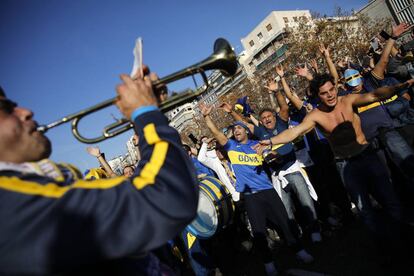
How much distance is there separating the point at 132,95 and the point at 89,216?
67 cm

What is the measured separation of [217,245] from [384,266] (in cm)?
359

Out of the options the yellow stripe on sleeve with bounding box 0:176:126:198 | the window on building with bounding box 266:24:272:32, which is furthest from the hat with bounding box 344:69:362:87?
the window on building with bounding box 266:24:272:32

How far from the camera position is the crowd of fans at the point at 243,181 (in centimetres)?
117

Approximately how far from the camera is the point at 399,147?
459 cm

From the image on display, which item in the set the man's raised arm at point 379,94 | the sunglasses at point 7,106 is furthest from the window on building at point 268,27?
the sunglasses at point 7,106

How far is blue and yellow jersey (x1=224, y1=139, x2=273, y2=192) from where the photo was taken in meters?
5.05

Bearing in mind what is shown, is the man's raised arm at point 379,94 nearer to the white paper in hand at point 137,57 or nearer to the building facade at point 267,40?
the white paper in hand at point 137,57

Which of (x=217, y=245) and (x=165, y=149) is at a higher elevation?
(x=165, y=149)

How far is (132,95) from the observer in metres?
1.55

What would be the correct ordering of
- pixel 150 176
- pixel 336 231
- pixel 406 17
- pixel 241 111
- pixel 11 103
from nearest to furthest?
pixel 150 176 → pixel 11 103 → pixel 336 231 → pixel 241 111 → pixel 406 17

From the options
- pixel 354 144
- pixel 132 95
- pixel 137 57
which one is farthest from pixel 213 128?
pixel 132 95

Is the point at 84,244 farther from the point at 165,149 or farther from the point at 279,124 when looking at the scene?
the point at 279,124

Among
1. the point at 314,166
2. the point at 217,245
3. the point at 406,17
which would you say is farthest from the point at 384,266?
the point at 406,17

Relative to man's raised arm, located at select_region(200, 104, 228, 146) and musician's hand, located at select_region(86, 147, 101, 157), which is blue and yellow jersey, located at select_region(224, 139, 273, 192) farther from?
musician's hand, located at select_region(86, 147, 101, 157)
